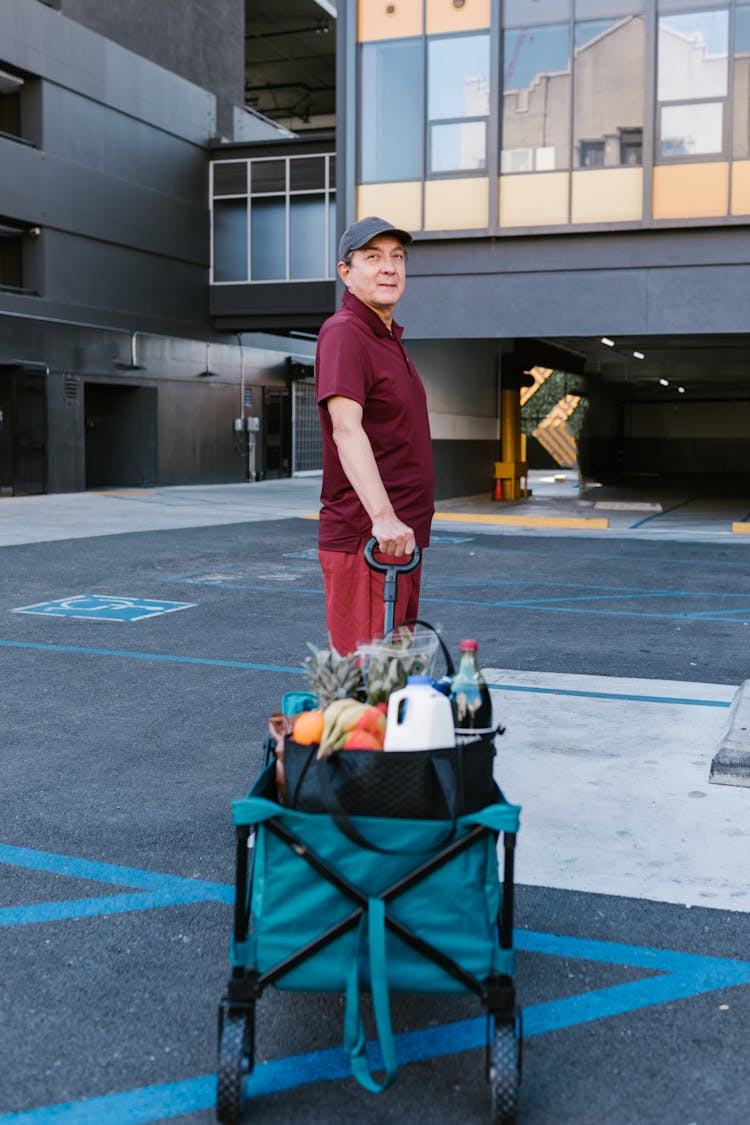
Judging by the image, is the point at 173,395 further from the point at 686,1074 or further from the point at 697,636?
the point at 686,1074

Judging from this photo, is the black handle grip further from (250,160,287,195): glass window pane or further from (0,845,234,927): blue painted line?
(250,160,287,195): glass window pane

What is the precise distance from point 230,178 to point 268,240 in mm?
1993

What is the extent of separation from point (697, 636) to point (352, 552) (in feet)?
17.3

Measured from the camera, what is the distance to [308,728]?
9.25 feet

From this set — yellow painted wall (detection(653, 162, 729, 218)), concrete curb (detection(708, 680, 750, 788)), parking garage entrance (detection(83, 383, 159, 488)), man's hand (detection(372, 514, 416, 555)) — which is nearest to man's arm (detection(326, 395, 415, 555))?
man's hand (detection(372, 514, 416, 555))

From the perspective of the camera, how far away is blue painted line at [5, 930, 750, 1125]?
254 centimetres

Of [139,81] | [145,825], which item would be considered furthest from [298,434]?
[145,825]

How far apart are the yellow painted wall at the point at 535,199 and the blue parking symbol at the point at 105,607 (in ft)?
35.9

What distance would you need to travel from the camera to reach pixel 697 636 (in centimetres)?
855

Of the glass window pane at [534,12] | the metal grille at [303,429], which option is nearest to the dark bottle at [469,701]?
the glass window pane at [534,12]

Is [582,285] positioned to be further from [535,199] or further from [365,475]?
[365,475]

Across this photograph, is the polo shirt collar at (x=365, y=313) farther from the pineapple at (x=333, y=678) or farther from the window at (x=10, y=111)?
the window at (x=10, y=111)

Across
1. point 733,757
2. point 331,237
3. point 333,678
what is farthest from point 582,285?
point 333,678

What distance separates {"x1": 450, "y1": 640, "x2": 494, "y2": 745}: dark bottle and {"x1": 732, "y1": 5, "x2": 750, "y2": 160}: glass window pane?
53.4 feet
